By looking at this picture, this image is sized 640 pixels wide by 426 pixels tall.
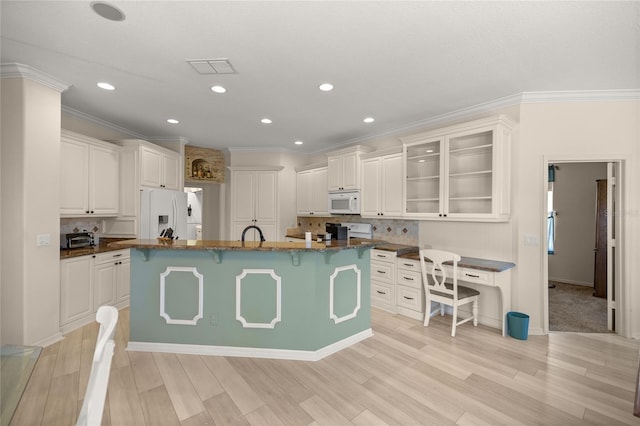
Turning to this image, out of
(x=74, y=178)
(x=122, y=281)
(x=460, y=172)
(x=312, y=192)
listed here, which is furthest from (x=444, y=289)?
(x=74, y=178)

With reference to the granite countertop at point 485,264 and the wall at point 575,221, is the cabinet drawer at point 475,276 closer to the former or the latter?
the granite countertop at point 485,264

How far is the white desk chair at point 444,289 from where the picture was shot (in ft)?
10.8

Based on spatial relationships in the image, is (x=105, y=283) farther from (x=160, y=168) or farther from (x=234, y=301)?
(x=234, y=301)

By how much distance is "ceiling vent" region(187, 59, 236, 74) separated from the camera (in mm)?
2572

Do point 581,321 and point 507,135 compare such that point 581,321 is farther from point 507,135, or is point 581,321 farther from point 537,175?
point 507,135

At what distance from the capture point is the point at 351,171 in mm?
4941

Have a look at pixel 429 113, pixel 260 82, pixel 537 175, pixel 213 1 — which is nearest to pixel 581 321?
pixel 537 175

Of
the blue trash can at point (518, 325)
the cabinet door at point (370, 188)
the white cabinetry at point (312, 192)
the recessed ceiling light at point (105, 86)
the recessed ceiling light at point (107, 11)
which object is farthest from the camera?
the white cabinetry at point (312, 192)

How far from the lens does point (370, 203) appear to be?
4.73 m

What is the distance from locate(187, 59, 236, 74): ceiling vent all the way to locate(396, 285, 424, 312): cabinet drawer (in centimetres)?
335

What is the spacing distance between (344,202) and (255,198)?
1.92 meters

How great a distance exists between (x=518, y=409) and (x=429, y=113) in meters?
3.36

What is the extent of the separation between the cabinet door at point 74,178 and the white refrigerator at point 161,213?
0.74 m

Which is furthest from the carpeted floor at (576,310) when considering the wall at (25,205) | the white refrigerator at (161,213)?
the wall at (25,205)
